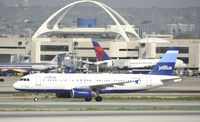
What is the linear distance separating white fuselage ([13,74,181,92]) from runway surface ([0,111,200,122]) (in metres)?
14.6

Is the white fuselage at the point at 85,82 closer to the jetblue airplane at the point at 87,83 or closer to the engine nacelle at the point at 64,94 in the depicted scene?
the jetblue airplane at the point at 87,83

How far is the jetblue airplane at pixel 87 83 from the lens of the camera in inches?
2461

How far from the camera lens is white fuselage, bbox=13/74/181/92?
6259 cm

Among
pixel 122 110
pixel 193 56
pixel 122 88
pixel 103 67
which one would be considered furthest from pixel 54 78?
pixel 193 56

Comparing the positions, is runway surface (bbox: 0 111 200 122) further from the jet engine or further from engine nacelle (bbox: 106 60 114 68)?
engine nacelle (bbox: 106 60 114 68)

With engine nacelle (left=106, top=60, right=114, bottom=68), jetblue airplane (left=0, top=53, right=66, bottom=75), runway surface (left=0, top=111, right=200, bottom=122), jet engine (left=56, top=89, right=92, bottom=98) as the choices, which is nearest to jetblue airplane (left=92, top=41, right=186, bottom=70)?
engine nacelle (left=106, top=60, right=114, bottom=68)

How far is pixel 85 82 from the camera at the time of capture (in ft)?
211

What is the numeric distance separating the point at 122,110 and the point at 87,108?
409 centimetres

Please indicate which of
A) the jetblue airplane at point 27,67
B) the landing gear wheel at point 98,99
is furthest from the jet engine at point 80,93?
the jetblue airplane at point 27,67

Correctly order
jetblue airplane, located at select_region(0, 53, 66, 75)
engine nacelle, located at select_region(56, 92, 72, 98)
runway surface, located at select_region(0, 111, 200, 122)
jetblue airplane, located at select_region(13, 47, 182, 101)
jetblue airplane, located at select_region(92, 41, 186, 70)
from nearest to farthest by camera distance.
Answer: runway surface, located at select_region(0, 111, 200, 122)
jetblue airplane, located at select_region(13, 47, 182, 101)
engine nacelle, located at select_region(56, 92, 72, 98)
jetblue airplane, located at select_region(0, 53, 66, 75)
jetblue airplane, located at select_region(92, 41, 186, 70)

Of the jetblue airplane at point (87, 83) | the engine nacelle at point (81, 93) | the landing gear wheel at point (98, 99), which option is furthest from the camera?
the landing gear wheel at point (98, 99)

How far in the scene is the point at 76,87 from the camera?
63.9 meters

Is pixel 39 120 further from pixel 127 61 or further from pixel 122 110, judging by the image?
pixel 127 61

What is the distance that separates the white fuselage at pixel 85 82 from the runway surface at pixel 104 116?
14.6 m
